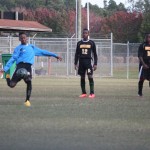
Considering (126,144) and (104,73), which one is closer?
(126,144)

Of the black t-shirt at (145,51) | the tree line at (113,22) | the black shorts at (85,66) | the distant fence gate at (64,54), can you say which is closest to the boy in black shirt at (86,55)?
the black shorts at (85,66)

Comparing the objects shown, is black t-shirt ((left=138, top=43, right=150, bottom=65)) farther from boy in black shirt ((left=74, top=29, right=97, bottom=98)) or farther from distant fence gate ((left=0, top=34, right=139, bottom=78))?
distant fence gate ((left=0, top=34, right=139, bottom=78))

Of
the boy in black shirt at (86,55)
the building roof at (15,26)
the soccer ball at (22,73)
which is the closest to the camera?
the soccer ball at (22,73)

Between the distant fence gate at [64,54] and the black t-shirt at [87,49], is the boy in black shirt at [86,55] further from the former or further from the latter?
the distant fence gate at [64,54]

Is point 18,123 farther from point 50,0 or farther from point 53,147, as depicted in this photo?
point 50,0

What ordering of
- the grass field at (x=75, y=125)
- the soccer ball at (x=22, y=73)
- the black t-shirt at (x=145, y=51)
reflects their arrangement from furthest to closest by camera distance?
the black t-shirt at (x=145, y=51)
the soccer ball at (x=22, y=73)
the grass field at (x=75, y=125)

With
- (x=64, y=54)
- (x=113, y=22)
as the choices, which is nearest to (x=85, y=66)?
(x=64, y=54)

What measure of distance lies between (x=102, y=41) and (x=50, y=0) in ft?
236

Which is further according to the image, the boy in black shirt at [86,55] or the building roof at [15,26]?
the building roof at [15,26]

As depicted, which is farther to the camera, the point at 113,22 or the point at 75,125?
the point at 113,22

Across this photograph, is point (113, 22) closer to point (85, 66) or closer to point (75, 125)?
point (85, 66)

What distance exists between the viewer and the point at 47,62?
122 feet

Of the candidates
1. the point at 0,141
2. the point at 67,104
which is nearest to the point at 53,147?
the point at 0,141

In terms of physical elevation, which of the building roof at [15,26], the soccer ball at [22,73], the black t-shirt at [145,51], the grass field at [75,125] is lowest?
the grass field at [75,125]
